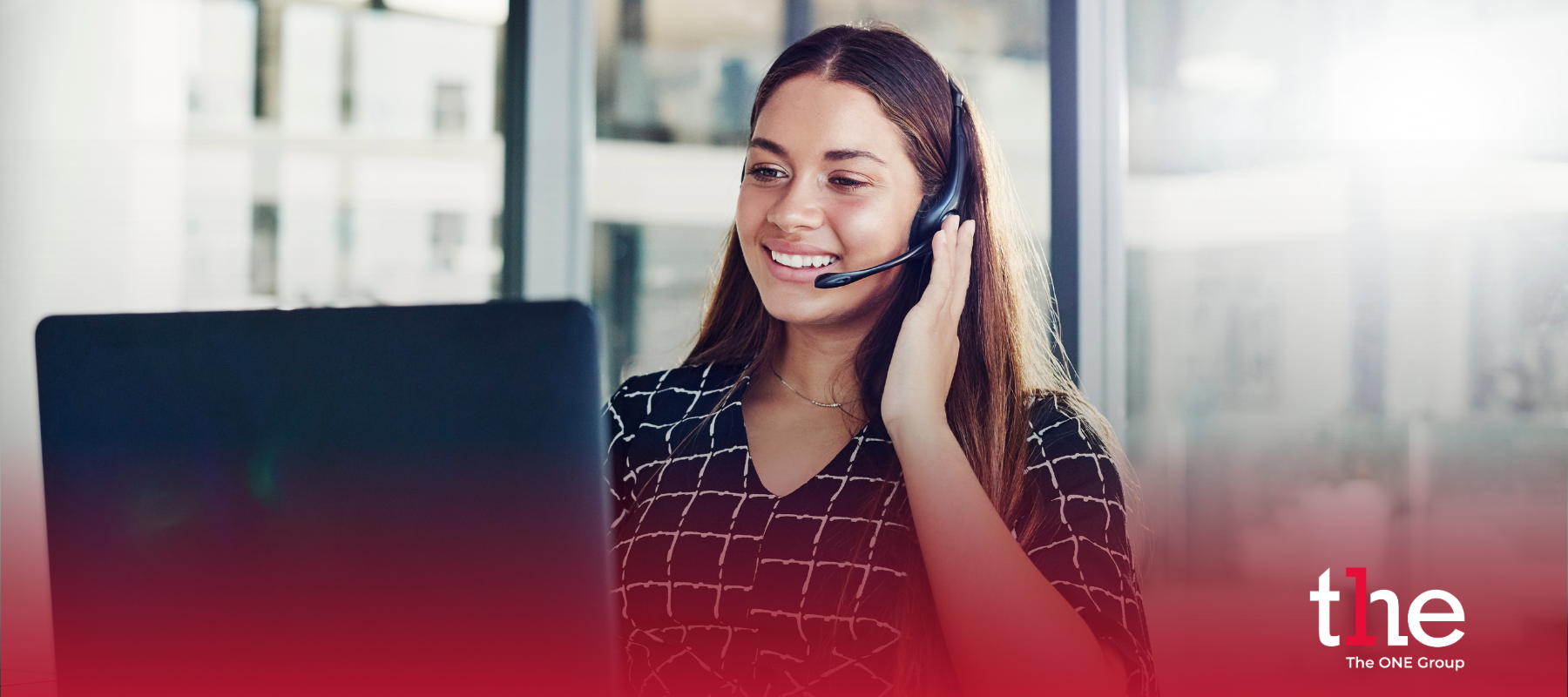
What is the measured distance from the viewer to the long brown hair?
1104 millimetres

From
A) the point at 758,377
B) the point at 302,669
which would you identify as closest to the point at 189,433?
the point at 302,669

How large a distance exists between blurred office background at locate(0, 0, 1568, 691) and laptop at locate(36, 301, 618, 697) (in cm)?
116

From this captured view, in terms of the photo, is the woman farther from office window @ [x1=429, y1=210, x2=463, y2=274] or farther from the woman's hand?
office window @ [x1=429, y1=210, x2=463, y2=274]

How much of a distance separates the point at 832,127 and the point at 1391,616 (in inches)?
64.8

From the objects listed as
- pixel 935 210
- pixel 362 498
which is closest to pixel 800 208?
pixel 935 210

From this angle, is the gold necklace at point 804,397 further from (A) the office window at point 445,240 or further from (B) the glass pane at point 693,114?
A: (A) the office window at point 445,240

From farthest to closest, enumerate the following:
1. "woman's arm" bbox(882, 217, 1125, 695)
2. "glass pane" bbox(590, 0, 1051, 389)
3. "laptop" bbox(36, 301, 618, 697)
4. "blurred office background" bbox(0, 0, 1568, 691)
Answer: "glass pane" bbox(590, 0, 1051, 389)
"blurred office background" bbox(0, 0, 1568, 691)
"woman's arm" bbox(882, 217, 1125, 695)
"laptop" bbox(36, 301, 618, 697)

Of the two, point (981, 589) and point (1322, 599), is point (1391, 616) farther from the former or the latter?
point (981, 589)

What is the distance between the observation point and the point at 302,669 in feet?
1.57

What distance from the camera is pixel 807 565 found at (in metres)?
1.04

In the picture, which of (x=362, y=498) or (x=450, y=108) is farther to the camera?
(x=450, y=108)

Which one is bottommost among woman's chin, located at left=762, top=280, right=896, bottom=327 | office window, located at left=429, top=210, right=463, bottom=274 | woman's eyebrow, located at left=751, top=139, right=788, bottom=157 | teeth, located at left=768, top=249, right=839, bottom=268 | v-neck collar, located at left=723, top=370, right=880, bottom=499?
v-neck collar, located at left=723, top=370, right=880, bottom=499

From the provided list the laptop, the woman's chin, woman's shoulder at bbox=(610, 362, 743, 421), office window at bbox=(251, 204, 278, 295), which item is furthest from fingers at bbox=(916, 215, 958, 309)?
office window at bbox=(251, 204, 278, 295)

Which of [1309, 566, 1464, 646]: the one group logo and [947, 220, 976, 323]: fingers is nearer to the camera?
[947, 220, 976, 323]: fingers
